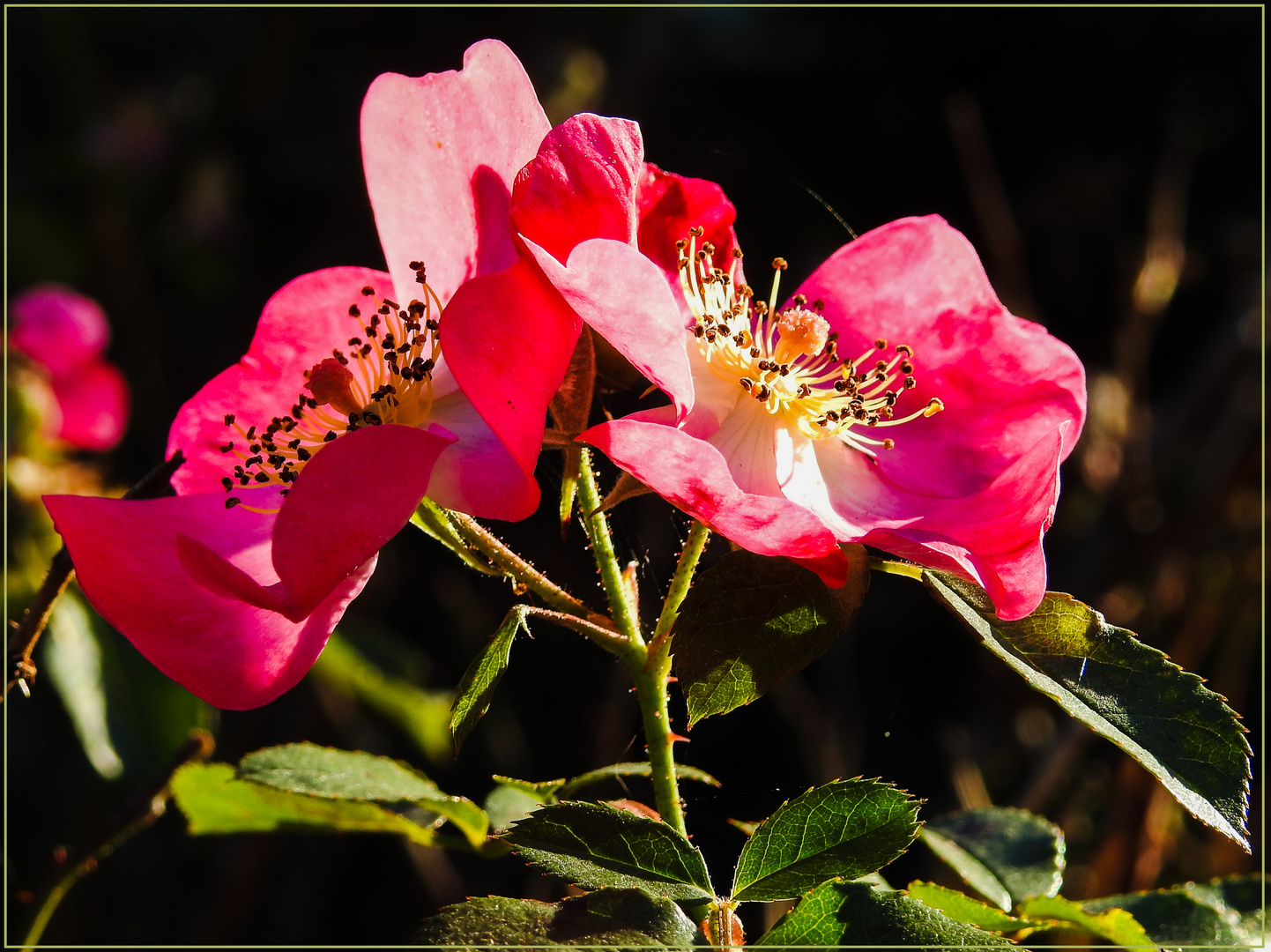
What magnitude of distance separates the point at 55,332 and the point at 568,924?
1596 mm

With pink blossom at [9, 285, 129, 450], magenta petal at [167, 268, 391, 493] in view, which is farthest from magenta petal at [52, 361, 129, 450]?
magenta petal at [167, 268, 391, 493]

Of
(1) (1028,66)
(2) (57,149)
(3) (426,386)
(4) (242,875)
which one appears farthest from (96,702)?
(1) (1028,66)

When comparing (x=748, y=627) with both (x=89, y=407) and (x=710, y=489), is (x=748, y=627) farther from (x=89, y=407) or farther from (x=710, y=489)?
(x=89, y=407)

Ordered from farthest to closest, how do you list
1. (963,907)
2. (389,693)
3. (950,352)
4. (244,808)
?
(389,693), (244,808), (950,352), (963,907)

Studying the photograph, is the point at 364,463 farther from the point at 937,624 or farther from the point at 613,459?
the point at 937,624

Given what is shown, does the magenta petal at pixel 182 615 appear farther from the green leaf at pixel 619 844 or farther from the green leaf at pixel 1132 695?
the green leaf at pixel 1132 695

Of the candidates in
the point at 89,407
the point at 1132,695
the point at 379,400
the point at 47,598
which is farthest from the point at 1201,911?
the point at 89,407

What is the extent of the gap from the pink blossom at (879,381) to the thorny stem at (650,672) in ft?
0.26

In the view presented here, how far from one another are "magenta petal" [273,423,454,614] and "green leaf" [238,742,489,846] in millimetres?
236

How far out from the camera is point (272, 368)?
679 millimetres

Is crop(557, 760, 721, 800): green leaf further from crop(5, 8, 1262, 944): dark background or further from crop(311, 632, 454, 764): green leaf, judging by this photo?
crop(311, 632, 454, 764): green leaf

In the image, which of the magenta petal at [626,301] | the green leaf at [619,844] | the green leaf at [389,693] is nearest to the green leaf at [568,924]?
the green leaf at [619,844]

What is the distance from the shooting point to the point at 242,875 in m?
1.76

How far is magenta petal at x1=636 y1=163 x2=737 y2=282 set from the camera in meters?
0.66
